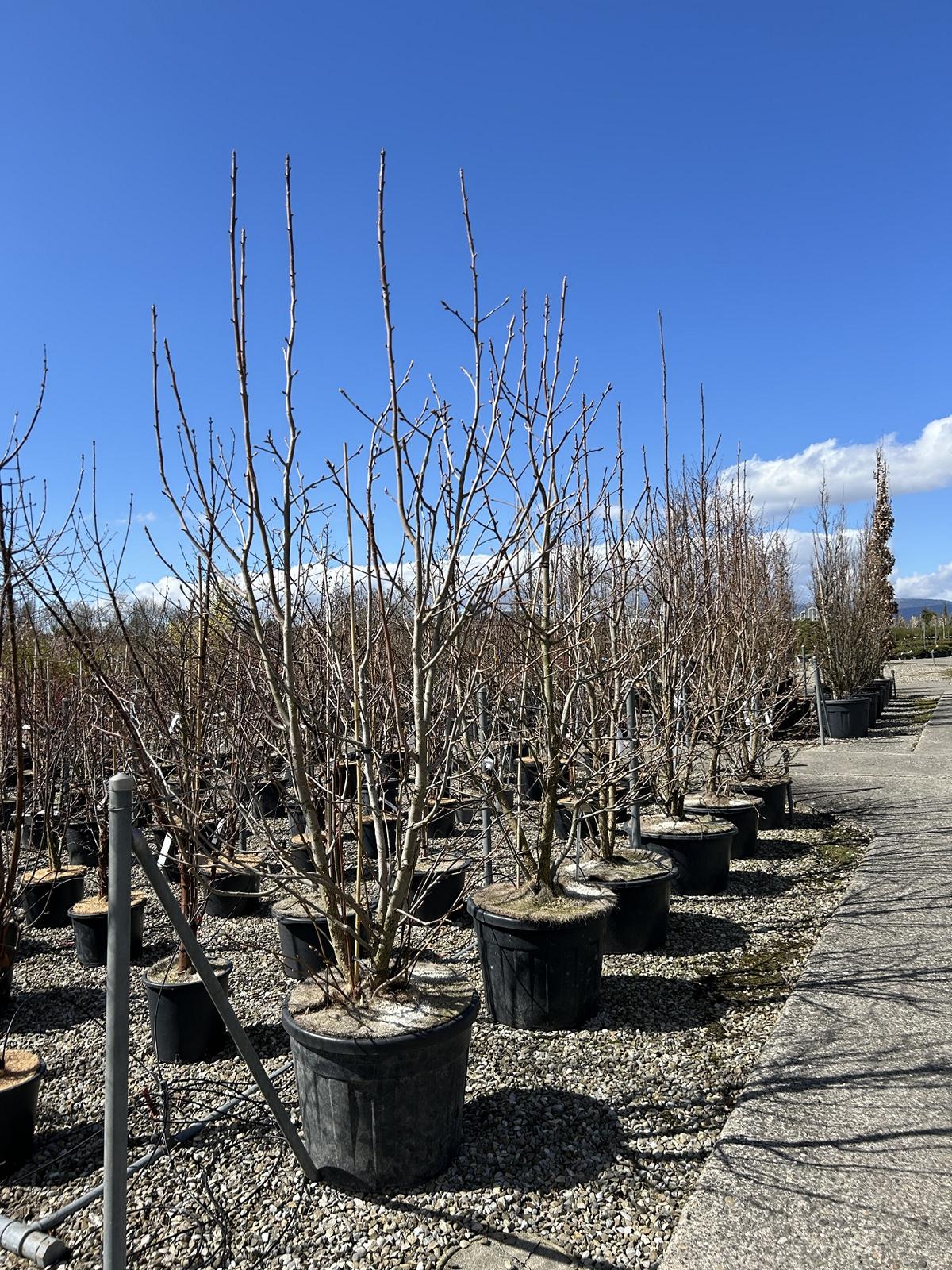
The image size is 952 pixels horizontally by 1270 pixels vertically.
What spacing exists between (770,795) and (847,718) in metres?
6.36

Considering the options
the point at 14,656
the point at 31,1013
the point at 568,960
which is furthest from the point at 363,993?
the point at 31,1013

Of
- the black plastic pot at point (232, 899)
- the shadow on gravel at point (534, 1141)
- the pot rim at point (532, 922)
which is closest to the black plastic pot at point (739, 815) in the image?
the pot rim at point (532, 922)

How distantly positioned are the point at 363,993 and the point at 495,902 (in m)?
1.12

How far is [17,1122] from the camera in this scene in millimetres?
2590

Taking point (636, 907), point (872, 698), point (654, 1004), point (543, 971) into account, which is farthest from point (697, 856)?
point (872, 698)

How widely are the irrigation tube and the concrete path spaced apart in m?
1.43

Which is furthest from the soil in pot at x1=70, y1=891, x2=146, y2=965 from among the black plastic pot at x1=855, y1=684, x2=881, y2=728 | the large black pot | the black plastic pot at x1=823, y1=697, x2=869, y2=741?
the black plastic pot at x1=855, y1=684, x2=881, y2=728

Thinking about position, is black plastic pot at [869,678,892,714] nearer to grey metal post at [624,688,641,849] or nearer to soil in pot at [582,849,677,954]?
grey metal post at [624,688,641,849]

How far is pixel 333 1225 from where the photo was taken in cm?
219

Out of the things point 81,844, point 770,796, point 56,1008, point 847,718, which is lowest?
point 56,1008

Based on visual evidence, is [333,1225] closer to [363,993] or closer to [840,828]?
[363,993]

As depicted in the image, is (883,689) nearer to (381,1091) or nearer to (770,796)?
(770,796)

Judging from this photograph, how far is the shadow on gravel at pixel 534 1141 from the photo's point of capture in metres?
2.37

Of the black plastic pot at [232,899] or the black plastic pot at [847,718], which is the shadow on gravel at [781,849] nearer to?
the black plastic pot at [232,899]
